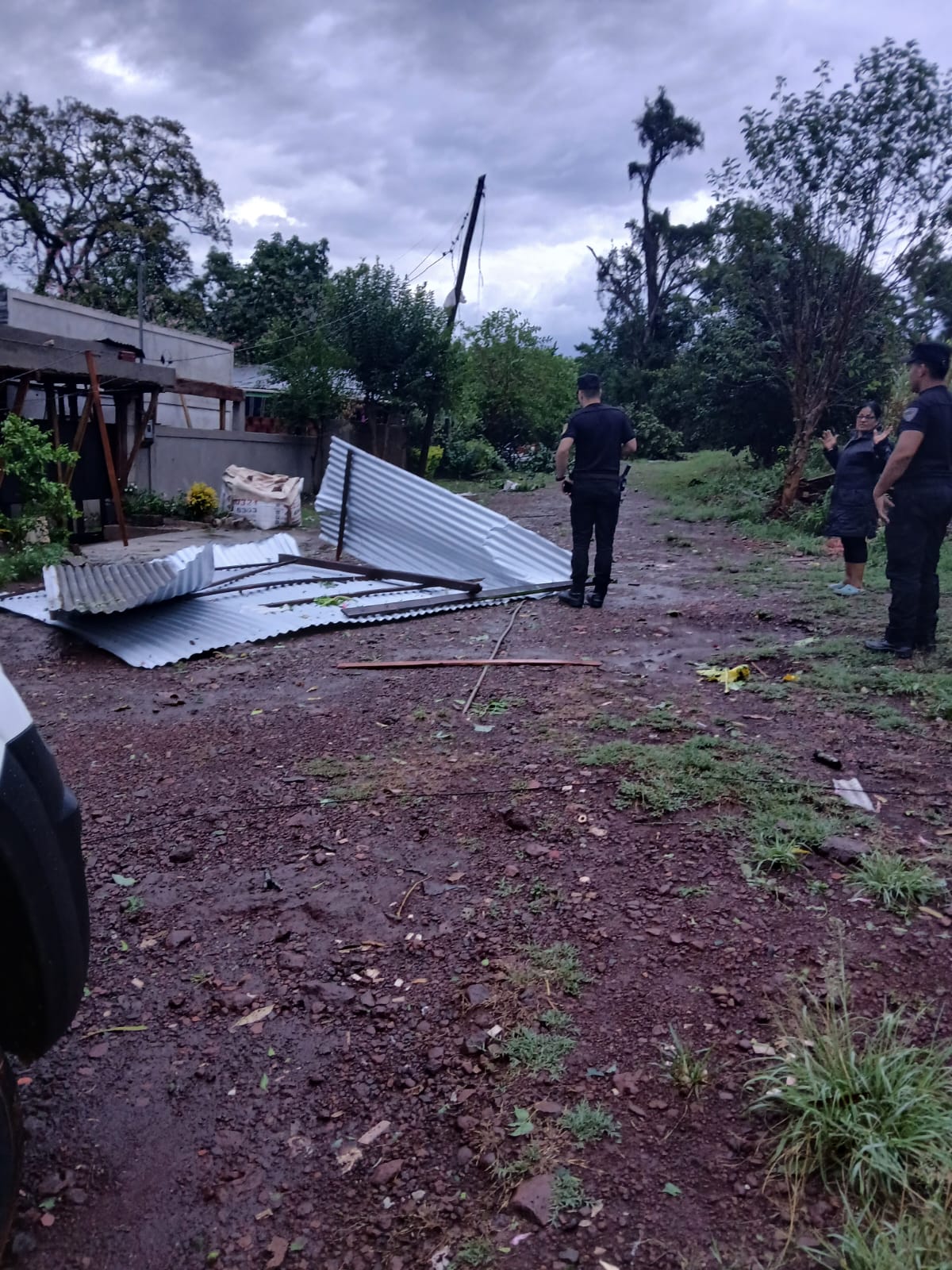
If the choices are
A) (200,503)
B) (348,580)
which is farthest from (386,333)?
(348,580)

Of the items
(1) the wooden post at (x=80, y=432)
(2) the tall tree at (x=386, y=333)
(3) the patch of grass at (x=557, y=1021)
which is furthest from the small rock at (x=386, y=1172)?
(2) the tall tree at (x=386, y=333)

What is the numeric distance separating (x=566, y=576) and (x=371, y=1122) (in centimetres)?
621

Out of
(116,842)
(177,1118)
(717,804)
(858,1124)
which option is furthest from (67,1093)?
(717,804)

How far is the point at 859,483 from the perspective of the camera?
23.5 ft

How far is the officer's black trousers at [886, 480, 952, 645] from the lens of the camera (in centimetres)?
514

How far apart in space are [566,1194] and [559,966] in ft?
2.42

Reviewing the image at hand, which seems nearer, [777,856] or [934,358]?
[777,856]

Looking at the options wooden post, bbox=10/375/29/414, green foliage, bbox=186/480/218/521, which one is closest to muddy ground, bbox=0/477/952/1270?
wooden post, bbox=10/375/29/414

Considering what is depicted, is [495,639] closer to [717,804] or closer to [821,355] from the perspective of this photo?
[717,804]

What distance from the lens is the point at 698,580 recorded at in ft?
28.7

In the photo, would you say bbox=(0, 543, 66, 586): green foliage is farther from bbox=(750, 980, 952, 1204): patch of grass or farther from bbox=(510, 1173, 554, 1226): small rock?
bbox=(750, 980, 952, 1204): patch of grass

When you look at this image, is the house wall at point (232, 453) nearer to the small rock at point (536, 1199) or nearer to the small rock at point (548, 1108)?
the small rock at point (548, 1108)

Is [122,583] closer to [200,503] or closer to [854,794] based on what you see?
[854,794]

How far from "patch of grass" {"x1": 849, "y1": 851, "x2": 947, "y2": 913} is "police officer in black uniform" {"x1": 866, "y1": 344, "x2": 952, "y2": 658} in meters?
2.75
